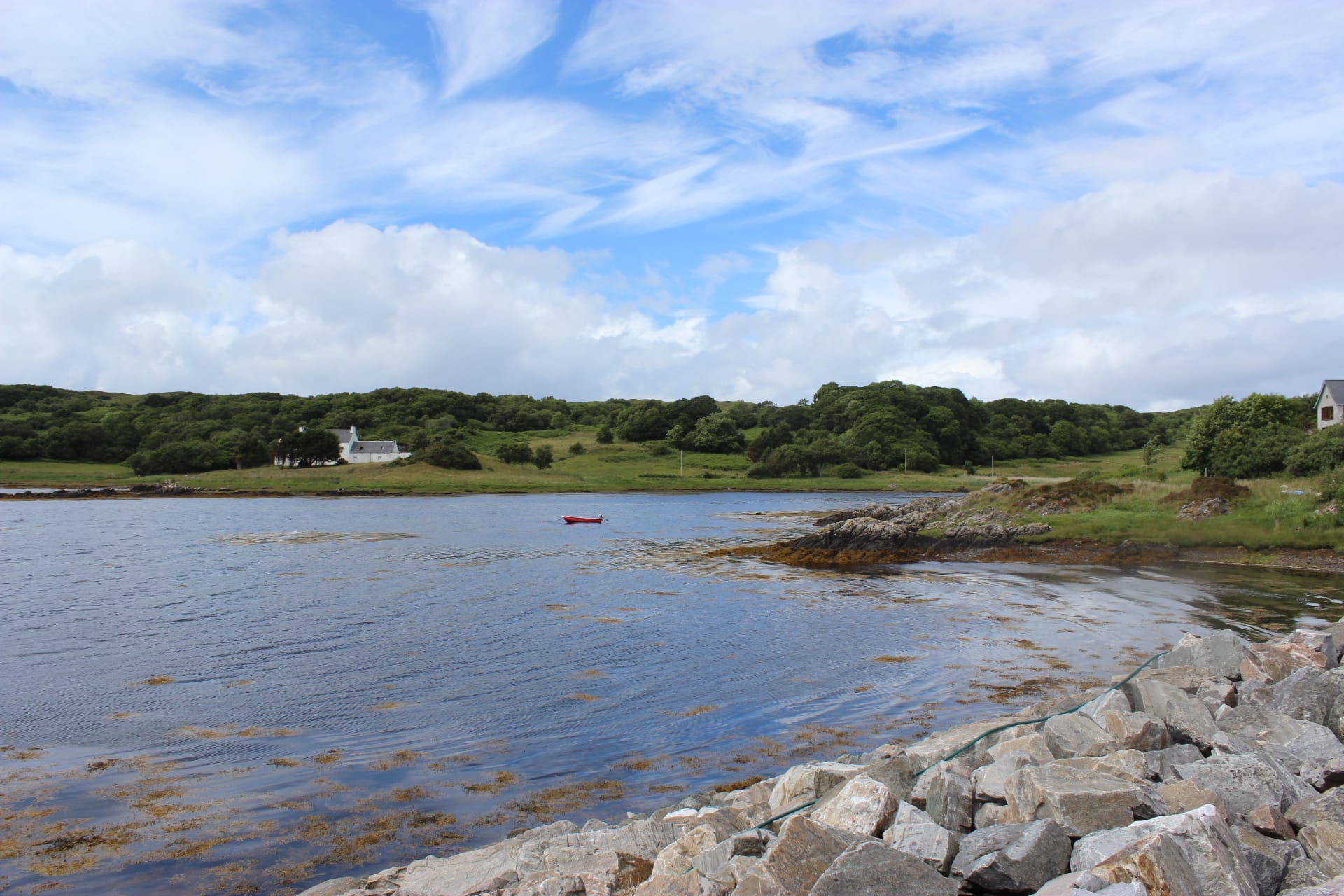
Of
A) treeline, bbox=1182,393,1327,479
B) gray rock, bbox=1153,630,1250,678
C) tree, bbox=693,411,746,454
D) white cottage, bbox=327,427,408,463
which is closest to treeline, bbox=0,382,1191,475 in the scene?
tree, bbox=693,411,746,454

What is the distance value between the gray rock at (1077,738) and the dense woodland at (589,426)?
4098 inches

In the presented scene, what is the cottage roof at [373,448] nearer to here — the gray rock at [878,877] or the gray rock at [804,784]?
the gray rock at [804,784]

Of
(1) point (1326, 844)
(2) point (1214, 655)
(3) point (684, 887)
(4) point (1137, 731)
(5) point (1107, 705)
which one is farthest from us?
(2) point (1214, 655)

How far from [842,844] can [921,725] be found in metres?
7.23

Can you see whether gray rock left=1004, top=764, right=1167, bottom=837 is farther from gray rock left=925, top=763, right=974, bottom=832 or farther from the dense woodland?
the dense woodland

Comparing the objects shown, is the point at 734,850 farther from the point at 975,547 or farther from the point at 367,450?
the point at 367,450

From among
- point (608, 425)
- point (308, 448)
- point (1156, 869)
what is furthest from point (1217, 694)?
point (608, 425)

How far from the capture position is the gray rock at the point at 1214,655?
9.80 m

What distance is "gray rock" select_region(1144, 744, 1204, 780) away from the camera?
646 cm

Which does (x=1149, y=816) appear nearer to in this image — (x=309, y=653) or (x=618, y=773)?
(x=618, y=773)

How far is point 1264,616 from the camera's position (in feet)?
60.0

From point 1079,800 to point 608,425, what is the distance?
137 metres

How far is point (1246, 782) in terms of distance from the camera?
18.3 ft

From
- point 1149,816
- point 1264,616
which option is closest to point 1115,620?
point 1264,616
